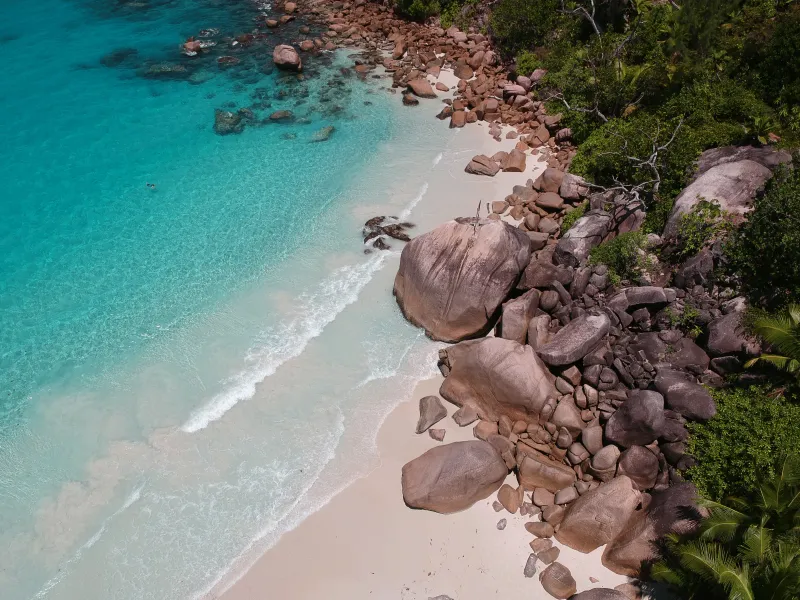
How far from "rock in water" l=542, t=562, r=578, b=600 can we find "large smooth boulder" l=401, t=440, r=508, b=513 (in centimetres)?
257

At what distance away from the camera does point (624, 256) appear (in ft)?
65.0

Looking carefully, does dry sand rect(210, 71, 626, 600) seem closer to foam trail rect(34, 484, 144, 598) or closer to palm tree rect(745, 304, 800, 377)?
foam trail rect(34, 484, 144, 598)

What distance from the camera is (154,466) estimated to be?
58.1 ft

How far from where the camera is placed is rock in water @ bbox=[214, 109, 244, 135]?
3197cm

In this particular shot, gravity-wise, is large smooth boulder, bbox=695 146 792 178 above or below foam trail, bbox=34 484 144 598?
above

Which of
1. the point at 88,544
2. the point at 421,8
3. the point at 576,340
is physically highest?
the point at 421,8

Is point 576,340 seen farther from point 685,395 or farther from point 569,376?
point 685,395

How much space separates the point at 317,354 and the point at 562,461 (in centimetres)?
905

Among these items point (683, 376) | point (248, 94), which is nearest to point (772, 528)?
point (683, 376)

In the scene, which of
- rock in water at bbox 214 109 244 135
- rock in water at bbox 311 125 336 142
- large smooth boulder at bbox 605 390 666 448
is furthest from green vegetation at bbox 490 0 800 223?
rock in water at bbox 214 109 244 135

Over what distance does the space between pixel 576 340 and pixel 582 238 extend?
4.92 meters

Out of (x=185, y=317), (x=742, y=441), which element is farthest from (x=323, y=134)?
(x=742, y=441)

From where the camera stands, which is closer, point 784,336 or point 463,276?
point 784,336

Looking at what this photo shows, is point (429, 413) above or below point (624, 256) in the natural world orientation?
below
